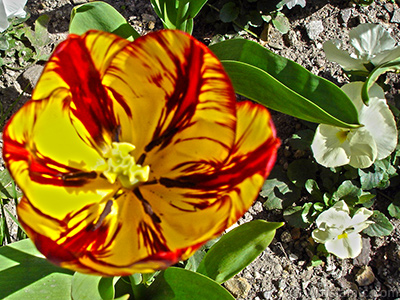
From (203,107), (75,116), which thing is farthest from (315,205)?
(75,116)

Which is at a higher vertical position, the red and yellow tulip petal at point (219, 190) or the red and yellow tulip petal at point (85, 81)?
the red and yellow tulip petal at point (85, 81)

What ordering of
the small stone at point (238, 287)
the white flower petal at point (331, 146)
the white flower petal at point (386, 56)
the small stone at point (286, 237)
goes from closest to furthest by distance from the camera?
the white flower petal at point (386, 56)
the white flower petal at point (331, 146)
the small stone at point (238, 287)
the small stone at point (286, 237)

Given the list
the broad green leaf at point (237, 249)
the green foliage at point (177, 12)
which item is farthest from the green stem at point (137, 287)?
the green foliage at point (177, 12)

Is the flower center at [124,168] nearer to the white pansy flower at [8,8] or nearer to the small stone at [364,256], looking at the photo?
the white pansy flower at [8,8]

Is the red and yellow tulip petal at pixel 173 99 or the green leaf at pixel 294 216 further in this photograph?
the green leaf at pixel 294 216

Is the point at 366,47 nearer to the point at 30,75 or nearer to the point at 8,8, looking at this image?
the point at 8,8

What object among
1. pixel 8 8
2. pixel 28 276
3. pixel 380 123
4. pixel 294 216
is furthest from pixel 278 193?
pixel 8 8

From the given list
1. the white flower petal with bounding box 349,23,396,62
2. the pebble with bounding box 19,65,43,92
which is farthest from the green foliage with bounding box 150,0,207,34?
the pebble with bounding box 19,65,43,92
